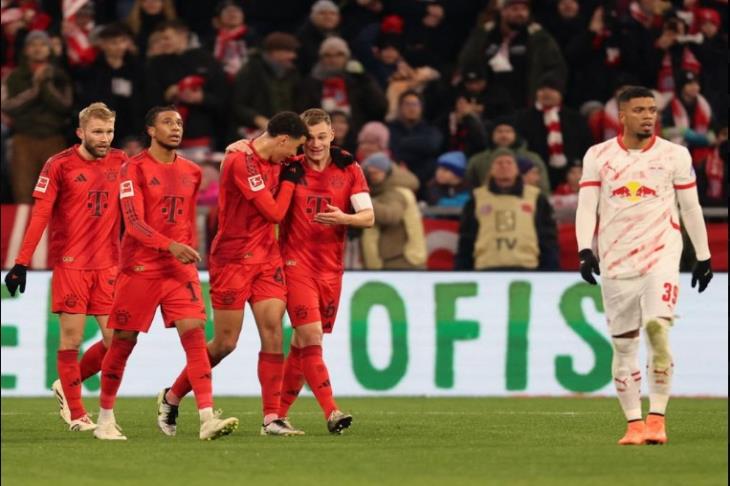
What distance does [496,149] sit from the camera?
1948 cm

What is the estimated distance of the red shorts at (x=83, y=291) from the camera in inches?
516

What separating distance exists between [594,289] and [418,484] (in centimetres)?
931

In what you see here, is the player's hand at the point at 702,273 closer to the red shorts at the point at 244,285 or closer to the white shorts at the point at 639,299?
the white shorts at the point at 639,299

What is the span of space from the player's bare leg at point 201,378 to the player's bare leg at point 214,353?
0.54 m

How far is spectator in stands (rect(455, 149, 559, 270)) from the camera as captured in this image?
732 inches

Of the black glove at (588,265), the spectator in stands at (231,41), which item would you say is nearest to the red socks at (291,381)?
the black glove at (588,265)

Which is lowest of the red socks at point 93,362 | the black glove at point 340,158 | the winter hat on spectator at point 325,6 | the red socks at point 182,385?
the red socks at point 182,385

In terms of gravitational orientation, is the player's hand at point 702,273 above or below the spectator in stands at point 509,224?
below

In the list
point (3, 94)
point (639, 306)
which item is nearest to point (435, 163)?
point (3, 94)

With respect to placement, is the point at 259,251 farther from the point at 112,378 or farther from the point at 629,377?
the point at 629,377

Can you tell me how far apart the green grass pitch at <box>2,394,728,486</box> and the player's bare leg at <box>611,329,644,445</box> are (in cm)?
28

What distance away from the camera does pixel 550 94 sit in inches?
806

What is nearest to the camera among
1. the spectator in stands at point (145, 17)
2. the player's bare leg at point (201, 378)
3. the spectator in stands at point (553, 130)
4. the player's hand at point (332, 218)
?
the player's bare leg at point (201, 378)

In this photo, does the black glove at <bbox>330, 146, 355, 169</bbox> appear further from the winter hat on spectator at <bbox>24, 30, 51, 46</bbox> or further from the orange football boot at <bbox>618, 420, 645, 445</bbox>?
the winter hat on spectator at <bbox>24, 30, 51, 46</bbox>
